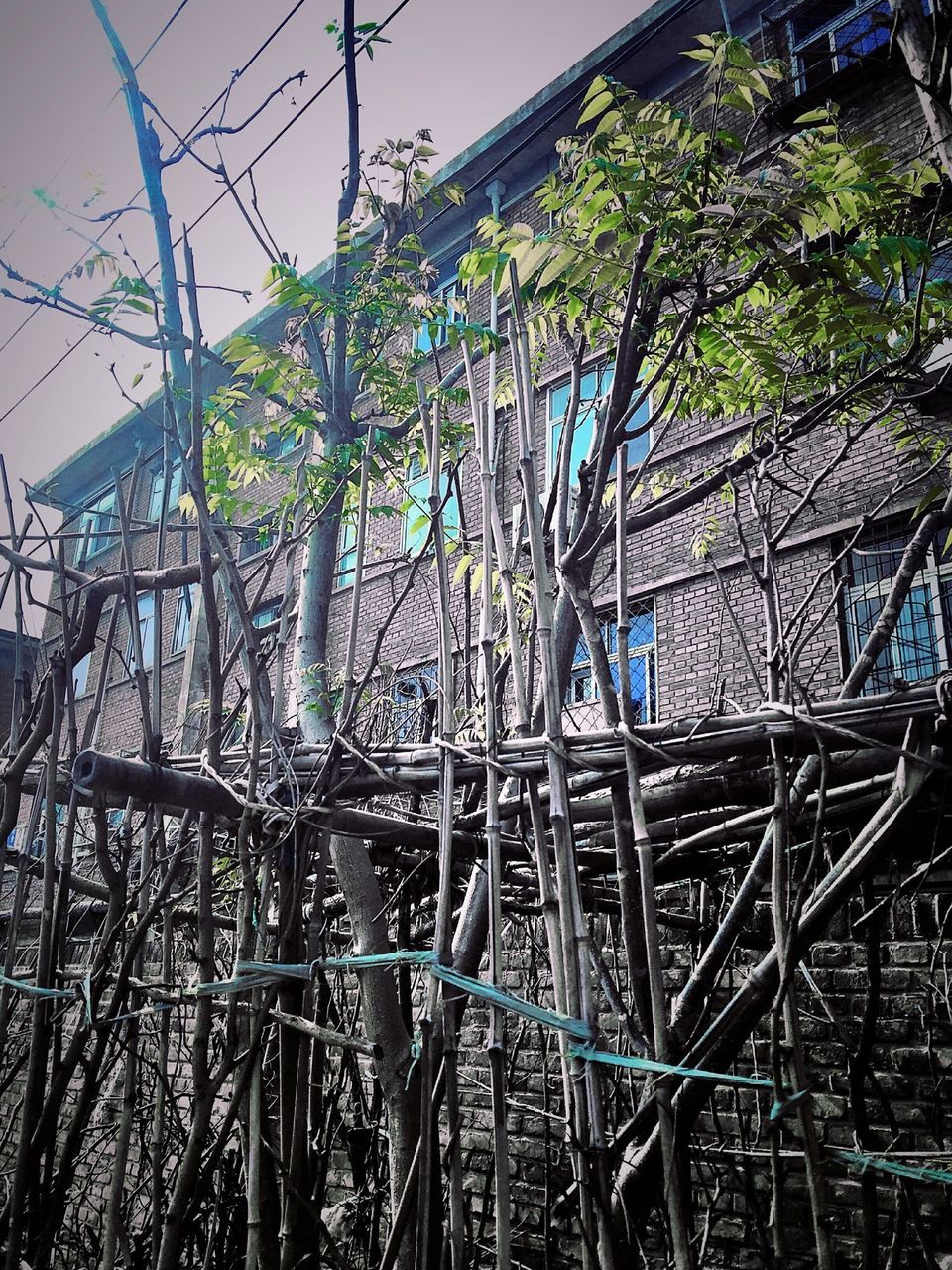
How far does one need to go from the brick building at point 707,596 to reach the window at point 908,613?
0.06 feet

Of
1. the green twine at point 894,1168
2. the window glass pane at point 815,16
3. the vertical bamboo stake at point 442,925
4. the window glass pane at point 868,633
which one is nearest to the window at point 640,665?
the window glass pane at point 868,633

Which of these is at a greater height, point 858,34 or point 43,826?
point 858,34

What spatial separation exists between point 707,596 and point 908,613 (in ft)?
5.61

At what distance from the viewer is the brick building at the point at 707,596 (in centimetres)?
367

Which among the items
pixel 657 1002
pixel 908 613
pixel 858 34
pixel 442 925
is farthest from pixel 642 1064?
pixel 858 34

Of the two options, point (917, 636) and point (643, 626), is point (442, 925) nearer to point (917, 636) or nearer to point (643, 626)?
point (917, 636)

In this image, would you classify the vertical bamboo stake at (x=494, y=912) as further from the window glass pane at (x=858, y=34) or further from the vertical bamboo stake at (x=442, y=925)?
the window glass pane at (x=858, y=34)

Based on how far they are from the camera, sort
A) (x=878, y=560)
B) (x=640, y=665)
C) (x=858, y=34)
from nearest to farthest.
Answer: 1. (x=878, y=560)
2. (x=858, y=34)
3. (x=640, y=665)

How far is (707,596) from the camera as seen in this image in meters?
8.27

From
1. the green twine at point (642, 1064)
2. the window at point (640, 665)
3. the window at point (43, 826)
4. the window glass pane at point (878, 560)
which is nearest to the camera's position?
the green twine at point (642, 1064)

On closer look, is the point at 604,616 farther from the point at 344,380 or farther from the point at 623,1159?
the point at 623,1159

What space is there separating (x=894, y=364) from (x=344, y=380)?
8.69 ft

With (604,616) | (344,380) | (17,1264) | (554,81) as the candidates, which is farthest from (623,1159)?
(554,81)

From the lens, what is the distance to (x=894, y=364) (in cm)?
305
